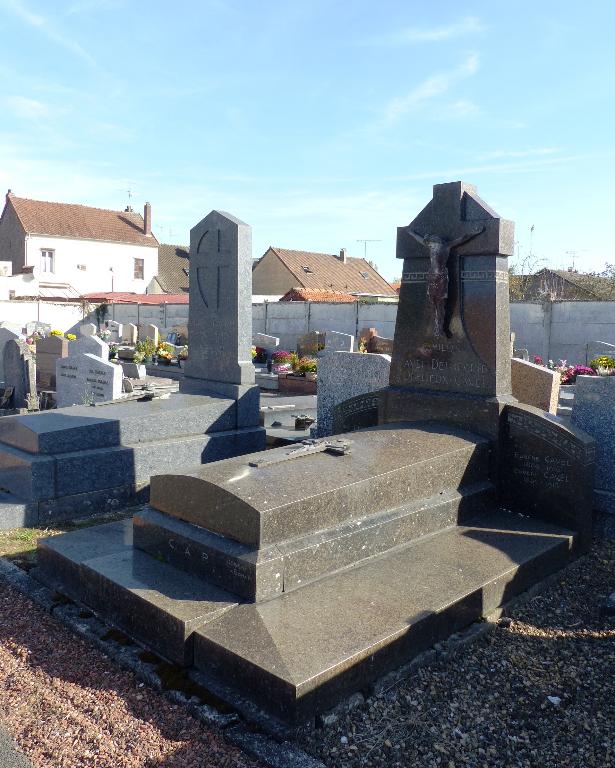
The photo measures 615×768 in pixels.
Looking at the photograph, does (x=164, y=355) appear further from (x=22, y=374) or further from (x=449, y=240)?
(x=449, y=240)

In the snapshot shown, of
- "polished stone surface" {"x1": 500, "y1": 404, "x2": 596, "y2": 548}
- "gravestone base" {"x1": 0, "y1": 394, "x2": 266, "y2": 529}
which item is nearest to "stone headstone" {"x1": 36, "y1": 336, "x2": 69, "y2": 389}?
"gravestone base" {"x1": 0, "y1": 394, "x2": 266, "y2": 529}

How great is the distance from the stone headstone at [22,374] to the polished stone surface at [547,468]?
752cm

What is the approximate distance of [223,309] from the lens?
7.27 metres

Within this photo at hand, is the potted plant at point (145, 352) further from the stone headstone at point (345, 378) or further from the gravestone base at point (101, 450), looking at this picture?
the gravestone base at point (101, 450)

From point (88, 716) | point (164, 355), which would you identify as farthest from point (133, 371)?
point (88, 716)

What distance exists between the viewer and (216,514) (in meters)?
3.88

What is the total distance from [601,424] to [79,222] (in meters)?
39.5

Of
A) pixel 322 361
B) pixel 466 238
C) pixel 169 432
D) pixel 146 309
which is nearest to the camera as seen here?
pixel 466 238

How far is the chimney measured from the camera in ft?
141

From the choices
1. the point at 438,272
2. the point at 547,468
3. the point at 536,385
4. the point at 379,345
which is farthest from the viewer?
the point at 379,345

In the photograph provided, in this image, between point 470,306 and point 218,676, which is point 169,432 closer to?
point 470,306

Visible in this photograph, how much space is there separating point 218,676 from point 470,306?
12.0 ft

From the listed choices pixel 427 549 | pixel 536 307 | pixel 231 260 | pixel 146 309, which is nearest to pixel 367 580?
pixel 427 549

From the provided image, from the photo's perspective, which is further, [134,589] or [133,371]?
[133,371]
